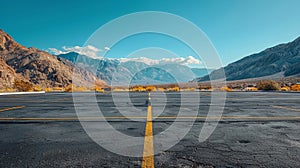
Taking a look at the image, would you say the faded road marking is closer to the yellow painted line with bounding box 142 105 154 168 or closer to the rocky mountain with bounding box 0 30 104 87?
the yellow painted line with bounding box 142 105 154 168

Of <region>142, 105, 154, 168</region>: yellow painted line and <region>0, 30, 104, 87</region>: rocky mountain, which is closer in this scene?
<region>142, 105, 154, 168</region>: yellow painted line

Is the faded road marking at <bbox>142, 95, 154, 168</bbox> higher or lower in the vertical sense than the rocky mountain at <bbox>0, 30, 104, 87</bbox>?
lower

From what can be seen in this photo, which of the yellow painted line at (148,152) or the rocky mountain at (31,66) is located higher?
the rocky mountain at (31,66)

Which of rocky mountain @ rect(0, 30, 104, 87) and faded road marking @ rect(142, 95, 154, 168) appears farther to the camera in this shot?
rocky mountain @ rect(0, 30, 104, 87)

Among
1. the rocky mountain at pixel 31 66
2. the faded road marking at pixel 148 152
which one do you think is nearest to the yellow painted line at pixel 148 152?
the faded road marking at pixel 148 152

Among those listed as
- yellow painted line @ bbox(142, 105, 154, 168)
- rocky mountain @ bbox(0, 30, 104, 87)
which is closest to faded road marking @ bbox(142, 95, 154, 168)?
yellow painted line @ bbox(142, 105, 154, 168)

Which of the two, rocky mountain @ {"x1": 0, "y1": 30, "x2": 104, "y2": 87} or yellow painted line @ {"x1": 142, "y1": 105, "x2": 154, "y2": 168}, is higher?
rocky mountain @ {"x1": 0, "y1": 30, "x2": 104, "y2": 87}

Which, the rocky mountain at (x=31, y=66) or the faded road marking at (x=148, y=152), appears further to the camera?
the rocky mountain at (x=31, y=66)

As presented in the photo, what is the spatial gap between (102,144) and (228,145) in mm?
2398

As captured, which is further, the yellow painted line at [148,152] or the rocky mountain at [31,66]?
the rocky mountain at [31,66]

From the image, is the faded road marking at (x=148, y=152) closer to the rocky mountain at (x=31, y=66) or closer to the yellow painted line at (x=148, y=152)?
the yellow painted line at (x=148, y=152)

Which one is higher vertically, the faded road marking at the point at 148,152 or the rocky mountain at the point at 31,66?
the rocky mountain at the point at 31,66

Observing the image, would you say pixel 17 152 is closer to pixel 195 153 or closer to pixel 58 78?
pixel 195 153

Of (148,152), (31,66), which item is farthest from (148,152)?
(31,66)
